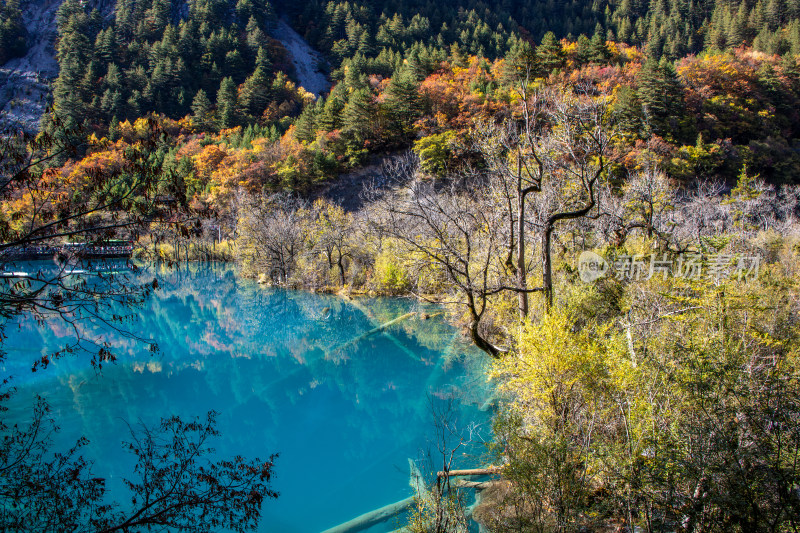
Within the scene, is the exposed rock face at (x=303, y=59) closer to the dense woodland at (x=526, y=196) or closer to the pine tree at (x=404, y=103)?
the dense woodland at (x=526, y=196)

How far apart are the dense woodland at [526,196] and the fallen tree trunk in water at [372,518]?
1291mm

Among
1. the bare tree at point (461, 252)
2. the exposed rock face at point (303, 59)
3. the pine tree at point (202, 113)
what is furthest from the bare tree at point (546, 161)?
the exposed rock face at point (303, 59)

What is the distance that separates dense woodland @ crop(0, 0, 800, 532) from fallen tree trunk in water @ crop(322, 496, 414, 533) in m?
1.29

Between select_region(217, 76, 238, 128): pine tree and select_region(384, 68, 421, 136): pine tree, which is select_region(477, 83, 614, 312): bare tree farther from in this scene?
select_region(217, 76, 238, 128): pine tree

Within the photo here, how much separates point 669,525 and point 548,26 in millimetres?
96135

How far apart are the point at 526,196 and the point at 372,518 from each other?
41.1 ft

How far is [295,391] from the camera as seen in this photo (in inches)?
651

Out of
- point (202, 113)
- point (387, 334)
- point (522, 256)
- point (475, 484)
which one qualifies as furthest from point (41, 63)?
point (475, 484)

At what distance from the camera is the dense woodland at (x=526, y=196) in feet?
18.5

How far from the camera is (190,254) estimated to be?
48438 mm

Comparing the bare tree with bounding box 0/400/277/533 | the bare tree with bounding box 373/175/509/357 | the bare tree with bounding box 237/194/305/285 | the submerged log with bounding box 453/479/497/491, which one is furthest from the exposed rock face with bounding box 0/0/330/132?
the submerged log with bounding box 453/479/497/491

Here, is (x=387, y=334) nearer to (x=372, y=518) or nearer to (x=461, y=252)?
(x=461, y=252)

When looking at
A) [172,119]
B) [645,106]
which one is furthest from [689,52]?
[172,119]

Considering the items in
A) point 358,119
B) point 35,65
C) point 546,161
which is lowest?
point 546,161
